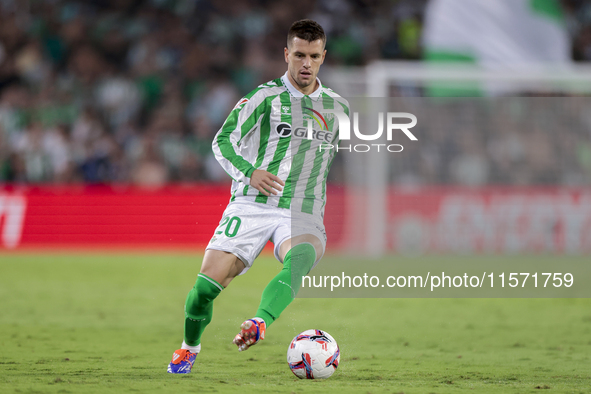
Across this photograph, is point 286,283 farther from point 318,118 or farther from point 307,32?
point 307,32

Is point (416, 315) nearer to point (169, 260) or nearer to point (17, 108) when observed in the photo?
point (169, 260)

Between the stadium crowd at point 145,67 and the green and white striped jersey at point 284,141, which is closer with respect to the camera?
the green and white striped jersey at point 284,141

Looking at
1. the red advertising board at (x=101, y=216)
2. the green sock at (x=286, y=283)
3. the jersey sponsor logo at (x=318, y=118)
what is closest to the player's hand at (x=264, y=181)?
the green sock at (x=286, y=283)

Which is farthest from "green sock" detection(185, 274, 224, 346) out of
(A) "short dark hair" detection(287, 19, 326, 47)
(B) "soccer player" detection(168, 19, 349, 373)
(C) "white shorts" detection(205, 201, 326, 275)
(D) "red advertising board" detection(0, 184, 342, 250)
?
(D) "red advertising board" detection(0, 184, 342, 250)

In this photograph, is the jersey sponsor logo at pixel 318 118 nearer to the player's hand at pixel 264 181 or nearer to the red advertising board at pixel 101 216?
the player's hand at pixel 264 181

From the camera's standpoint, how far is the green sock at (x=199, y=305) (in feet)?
16.2

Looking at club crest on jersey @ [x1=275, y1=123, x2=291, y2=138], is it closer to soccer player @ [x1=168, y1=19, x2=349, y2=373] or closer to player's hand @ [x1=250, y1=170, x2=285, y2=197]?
soccer player @ [x1=168, y1=19, x2=349, y2=373]

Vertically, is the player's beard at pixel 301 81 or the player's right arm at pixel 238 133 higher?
the player's beard at pixel 301 81

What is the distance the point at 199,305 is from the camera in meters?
5.05

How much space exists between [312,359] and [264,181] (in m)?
1.16

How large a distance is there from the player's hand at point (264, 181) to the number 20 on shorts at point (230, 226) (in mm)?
281

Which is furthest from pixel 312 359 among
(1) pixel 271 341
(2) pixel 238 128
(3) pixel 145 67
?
(3) pixel 145 67

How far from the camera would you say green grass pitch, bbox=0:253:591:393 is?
15.4ft

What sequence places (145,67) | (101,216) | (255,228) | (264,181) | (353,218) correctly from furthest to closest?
1. (145,67)
2. (101,216)
3. (353,218)
4. (255,228)
5. (264,181)
